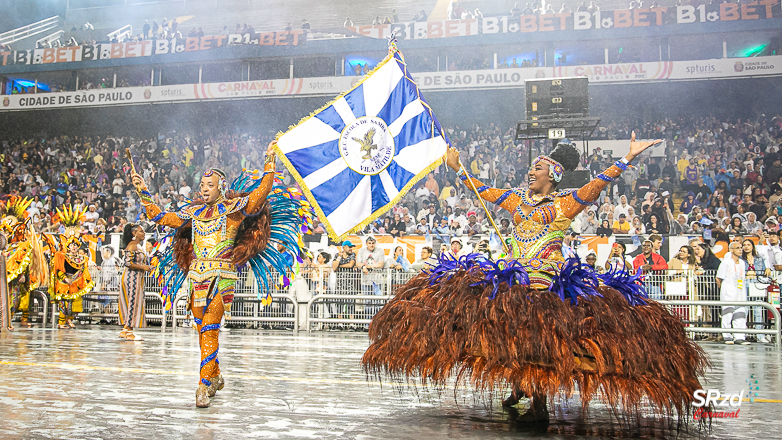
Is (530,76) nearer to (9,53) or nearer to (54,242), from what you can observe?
(54,242)

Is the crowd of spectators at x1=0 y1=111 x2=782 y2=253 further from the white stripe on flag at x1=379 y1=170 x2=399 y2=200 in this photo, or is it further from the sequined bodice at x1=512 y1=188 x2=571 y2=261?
the sequined bodice at x1=512 y1=188 x2=571 y2=261

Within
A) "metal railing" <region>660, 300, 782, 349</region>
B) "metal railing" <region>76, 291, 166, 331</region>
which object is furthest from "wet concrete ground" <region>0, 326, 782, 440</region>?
"metal railing" <region>76, 291, 166, 331</region>

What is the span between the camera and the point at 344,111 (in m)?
5.23

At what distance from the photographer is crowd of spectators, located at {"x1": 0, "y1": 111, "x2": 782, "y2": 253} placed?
14.3 meters

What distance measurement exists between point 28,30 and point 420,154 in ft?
82.0

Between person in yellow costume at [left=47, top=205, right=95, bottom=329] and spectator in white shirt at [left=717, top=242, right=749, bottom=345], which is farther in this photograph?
person in yellow costume at [left=47, top=205, right=95, bottom=329]

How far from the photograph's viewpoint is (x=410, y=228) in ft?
49.4

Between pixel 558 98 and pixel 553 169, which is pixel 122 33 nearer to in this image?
pixel 558 98

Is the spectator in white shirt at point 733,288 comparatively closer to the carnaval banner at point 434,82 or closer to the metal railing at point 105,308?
the carnaval banner at point 434,82

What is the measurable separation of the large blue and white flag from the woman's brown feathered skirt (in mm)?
1639

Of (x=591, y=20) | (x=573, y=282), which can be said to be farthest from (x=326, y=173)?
(x=591, y=20)

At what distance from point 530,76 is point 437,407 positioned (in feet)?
57.0

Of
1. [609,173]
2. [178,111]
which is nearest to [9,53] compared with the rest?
[178,111]

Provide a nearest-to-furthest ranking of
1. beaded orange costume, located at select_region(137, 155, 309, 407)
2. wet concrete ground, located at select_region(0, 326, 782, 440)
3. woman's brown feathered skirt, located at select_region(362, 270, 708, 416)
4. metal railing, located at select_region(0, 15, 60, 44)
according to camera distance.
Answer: woman's brown feathered skirt, located at select_region(362, 270, 708, 416), wet concrete ground, located at select_region(0, 326, 782, 440), beaded orange costume, located at select_region(137, 155, 309, 407), metal railing, located at select_region(0, 15, 60, 44)
